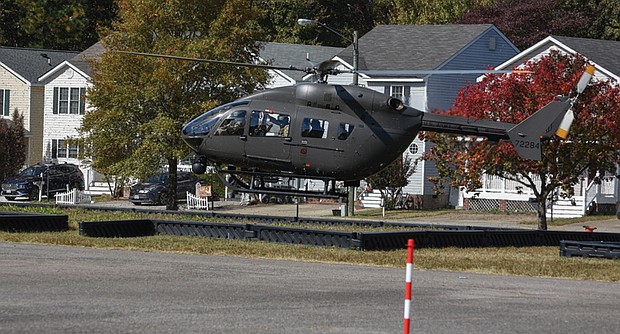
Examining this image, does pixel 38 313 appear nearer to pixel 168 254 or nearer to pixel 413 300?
pixel 413 300

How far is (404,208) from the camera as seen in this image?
2218 inches

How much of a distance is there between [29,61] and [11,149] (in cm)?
850

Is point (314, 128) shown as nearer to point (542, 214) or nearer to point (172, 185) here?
point (542, 214)

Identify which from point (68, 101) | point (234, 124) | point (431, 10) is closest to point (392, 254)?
point (234, 124)

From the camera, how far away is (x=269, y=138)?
28.2 metres

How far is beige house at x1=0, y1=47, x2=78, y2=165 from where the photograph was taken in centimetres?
7019

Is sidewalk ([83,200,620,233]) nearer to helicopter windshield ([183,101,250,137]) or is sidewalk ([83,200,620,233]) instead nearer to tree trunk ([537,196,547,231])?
tree trunk ([537,196,547,231])

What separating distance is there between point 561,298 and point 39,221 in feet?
59.0

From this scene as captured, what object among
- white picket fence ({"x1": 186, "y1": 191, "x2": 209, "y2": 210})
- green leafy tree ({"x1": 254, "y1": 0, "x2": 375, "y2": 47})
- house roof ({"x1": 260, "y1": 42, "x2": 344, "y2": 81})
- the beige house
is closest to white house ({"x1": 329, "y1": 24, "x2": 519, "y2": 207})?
house roof ({"x1": 260, "y1": 42, "x2": 344, "y2": 81})

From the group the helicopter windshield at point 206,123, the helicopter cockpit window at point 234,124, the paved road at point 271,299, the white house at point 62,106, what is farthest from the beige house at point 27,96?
the paved road at point 271,299

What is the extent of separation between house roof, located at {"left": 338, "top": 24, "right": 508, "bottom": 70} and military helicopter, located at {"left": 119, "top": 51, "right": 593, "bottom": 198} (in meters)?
29.1

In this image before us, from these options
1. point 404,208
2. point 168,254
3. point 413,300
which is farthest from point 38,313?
point 404,208

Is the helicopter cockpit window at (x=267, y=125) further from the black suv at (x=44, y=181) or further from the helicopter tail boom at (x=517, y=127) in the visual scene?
the black suv at (x=44, y=181)

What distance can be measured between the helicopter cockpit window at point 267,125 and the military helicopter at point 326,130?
1.0 inches
